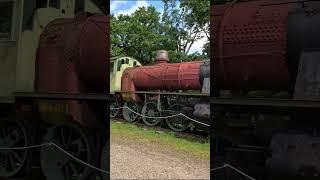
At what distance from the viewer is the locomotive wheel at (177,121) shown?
1996 millimetres

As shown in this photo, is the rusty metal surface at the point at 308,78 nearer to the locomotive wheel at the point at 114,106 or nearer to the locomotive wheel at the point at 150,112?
the locomotive wheel at the point at 150,112

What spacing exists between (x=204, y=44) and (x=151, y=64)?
0.32 metres

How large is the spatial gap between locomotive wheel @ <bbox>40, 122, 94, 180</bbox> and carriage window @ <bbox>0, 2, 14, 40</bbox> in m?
0.66

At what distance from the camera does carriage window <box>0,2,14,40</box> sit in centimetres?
270

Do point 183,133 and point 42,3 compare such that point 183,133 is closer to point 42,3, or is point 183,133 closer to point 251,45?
point 251,45

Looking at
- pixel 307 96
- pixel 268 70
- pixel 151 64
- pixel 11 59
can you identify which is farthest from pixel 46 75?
pixel 307 96

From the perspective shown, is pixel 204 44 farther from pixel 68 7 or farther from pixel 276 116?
pixel 68 7

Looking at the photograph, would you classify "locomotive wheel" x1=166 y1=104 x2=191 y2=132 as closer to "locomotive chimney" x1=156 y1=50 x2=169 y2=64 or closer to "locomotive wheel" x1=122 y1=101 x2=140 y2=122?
"locomotive wheel" x1=122 y1=101 x2=140 y2=122

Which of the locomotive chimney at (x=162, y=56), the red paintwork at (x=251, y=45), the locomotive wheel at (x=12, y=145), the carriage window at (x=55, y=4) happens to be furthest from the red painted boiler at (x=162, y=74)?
the locomotive wheel at (x=12, y=145)

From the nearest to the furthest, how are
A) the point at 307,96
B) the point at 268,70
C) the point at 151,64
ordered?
the point at 307,96
the point at 268,70
the point at 151,64

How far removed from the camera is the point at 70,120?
8.16ft

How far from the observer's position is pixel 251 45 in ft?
6.48

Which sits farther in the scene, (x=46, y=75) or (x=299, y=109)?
(x=46, y=75)

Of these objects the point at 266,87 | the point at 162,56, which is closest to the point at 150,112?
the point at 162,56
